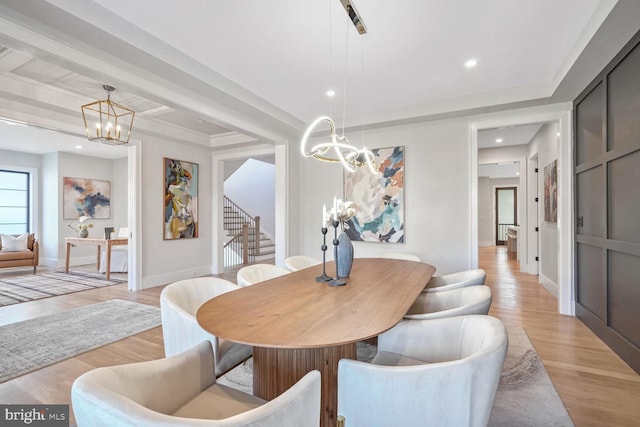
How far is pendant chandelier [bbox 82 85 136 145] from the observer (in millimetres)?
3549

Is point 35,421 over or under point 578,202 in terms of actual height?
under

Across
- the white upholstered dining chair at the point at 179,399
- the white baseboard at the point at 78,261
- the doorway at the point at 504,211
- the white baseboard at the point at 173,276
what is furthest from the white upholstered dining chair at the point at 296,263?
the doorway at the point at 504,211

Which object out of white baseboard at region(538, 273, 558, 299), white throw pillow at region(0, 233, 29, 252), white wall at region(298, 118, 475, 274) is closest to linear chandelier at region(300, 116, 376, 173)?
white wall at region(298, 118, 475, 274)

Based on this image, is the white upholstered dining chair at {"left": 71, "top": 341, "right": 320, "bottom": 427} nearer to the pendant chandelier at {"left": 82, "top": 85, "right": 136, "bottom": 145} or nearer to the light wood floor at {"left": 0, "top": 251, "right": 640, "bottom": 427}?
the light wood floor at {"left": 0, "top": 251, "right": 640, "bottom": 427}

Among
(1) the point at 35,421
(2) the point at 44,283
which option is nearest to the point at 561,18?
(1) the point at 35,421

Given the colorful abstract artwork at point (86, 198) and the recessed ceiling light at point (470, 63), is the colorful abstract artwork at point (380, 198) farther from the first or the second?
the colorful abstract artwork at point (86, 198)

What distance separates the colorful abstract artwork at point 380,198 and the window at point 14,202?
7795mm

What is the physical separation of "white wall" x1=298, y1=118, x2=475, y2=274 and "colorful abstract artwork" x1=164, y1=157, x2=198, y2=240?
3137 mm

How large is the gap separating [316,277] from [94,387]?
1.58 metres

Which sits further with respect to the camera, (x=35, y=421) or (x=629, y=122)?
(x=629, y=122)

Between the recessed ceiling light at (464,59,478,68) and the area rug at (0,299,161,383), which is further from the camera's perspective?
the recessed ceiling light at (464,59,478,68)

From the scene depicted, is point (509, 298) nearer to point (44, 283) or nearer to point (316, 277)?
point (316, 277)

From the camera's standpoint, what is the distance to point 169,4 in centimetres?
213

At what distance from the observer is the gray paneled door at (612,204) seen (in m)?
2.33
